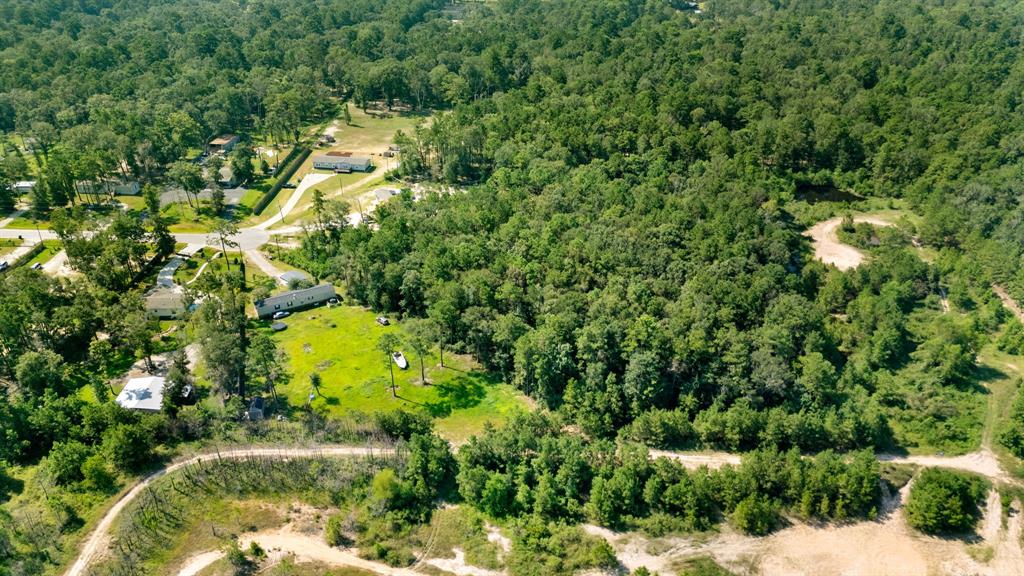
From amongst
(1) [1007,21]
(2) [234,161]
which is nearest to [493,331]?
(2) [234,161]

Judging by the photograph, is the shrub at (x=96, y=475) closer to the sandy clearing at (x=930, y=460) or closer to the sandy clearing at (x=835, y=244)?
the sandy clearing at (x=930, y=460)

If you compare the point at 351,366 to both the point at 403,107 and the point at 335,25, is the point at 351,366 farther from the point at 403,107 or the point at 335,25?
the point at 335,25

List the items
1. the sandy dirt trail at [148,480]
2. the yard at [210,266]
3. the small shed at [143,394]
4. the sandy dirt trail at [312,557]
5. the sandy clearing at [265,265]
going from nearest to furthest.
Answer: the sandy dirt trail at [148,480] < the sandy dirt trail at [312,557] < the small shed at [143,394] < the yard at [210,266] < the sandy clearing at [265,265]

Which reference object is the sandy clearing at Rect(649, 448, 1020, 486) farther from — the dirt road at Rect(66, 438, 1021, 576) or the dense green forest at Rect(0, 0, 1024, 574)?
the dense green forest at Rect(0, 0, 1024, 574)

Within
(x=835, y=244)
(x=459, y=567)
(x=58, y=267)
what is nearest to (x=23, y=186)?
(x=58, y=267)

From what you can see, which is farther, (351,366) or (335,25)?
(335,25)

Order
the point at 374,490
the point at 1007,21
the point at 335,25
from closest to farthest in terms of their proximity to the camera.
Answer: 1. the point at 374,490
2. the point at 1007,21
3. the point at 335,25

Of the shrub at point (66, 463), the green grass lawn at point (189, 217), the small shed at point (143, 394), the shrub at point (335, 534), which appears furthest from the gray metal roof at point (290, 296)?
the shrub at point (335, 534)
